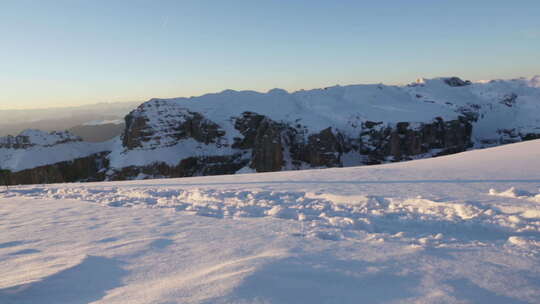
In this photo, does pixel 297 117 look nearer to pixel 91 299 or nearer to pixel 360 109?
pixel 360 109

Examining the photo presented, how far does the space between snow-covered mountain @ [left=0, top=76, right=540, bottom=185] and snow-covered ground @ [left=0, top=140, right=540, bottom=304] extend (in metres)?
71.6

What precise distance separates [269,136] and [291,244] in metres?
81.4

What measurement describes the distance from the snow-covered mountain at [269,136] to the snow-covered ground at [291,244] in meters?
71.6

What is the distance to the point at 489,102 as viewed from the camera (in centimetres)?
15150

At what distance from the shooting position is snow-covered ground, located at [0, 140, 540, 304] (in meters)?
2.94

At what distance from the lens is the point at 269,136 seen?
85.8 metres

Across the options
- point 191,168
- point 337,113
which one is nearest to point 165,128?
point 191,168

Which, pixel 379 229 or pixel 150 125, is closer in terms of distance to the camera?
pixel 379 229

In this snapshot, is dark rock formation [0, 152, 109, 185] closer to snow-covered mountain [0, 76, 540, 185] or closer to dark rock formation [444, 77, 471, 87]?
snow-covered mountain [0, 76, 540, 185]

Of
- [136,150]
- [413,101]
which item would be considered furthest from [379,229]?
[413,101]

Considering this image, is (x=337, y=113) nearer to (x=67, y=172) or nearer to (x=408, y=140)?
(x=408, y=140)

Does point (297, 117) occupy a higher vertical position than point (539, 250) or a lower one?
higher

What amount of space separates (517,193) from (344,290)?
651 centimetres

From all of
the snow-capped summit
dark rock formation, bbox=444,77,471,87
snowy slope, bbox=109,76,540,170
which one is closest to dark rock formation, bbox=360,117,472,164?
snowy slope, bbox=109,76,540,170
